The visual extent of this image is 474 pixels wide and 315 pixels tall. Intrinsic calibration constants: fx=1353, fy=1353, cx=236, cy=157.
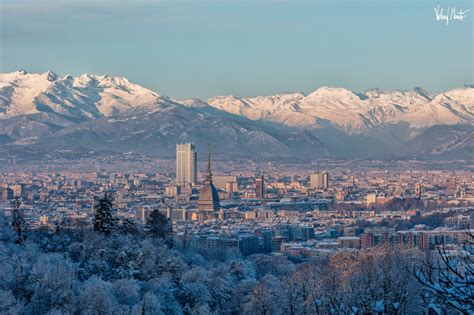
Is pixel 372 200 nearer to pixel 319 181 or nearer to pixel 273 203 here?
pixel 273 203

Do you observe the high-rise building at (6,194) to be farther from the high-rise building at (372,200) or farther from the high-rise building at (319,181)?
the high-rise building at (319,181)

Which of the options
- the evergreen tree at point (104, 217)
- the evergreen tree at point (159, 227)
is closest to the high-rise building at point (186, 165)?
the evergreen tree at point (159, 227)

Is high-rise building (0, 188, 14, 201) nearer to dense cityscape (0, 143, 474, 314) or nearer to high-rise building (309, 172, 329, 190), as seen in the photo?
dense cityscape (0, 143, 474, 314)

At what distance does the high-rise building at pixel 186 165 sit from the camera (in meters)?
156

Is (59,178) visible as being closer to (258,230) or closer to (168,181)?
(168,181)

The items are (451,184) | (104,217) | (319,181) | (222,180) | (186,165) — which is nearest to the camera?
(104,217)

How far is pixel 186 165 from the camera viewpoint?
160875mm

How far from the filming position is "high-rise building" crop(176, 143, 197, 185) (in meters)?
156

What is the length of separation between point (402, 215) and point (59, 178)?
2544 inches

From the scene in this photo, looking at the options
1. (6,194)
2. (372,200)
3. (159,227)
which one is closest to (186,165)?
(6,194)

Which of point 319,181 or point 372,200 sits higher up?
point 319,181

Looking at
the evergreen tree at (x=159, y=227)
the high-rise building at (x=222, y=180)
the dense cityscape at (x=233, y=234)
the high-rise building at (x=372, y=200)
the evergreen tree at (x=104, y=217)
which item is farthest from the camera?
the high-rise building at (x=222, y=180)

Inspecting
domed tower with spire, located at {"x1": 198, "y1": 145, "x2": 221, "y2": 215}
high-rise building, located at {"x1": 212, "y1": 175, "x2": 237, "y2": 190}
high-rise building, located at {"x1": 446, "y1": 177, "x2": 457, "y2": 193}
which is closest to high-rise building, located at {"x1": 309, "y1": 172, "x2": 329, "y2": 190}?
high-rise building, located at {"x1": 212, "y1": 175, "x2": 237, "y2": 190}

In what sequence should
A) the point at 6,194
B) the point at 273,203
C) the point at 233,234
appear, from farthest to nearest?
the point at 273,203 < the point at 6,194 < the point at 233,234
